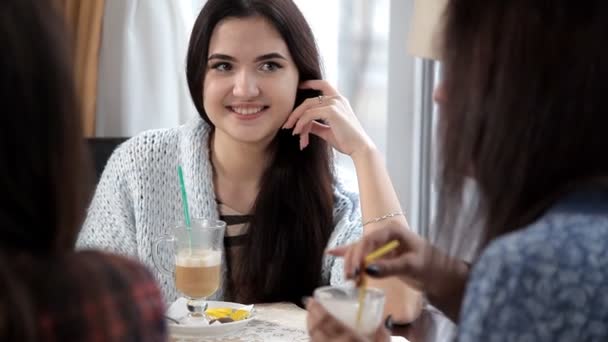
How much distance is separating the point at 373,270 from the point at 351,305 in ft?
0.27

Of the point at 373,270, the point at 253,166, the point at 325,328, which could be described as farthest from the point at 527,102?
the point at 253,166

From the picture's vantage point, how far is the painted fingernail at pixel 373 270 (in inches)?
46.1

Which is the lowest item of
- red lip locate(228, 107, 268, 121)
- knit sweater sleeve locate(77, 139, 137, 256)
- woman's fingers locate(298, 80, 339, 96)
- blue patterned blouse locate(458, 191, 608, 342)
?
knit sweater sleeve locate(77, 139, 137, 256)

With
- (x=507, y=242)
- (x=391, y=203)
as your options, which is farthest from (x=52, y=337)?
(x=391, y=203)

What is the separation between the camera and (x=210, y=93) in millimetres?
2307

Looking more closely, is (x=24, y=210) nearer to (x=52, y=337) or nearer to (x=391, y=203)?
(x=52, y=337)

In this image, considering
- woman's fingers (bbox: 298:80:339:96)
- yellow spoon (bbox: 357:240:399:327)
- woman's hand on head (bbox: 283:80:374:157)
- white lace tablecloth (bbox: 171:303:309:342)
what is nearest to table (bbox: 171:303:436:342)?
white lace tablecloth (bbox: 171:303:309:342)

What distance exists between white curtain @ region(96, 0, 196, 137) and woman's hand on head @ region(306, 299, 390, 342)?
217 centimetres

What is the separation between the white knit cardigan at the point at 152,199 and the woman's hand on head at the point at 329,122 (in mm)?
167

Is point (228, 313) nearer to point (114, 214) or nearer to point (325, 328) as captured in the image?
point (325, 328)

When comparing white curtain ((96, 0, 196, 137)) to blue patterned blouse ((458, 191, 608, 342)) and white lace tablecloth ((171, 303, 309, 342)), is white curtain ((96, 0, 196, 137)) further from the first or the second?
blue patterned blouse ((458, 191, 608, 342))

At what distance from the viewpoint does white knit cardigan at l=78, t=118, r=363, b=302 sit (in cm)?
223

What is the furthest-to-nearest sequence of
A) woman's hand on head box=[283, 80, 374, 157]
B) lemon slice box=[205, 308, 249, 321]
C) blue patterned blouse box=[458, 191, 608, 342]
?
1. woman's hand on head box=[283, 80, 374, 157]
2. lemon slice box=[205, 308, 249, 321]
3. blue patterned blouse box=[458, 191, 608, 342]

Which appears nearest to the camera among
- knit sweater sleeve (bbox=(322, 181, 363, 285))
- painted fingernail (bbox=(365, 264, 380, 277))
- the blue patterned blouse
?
the blue patterned blouse
